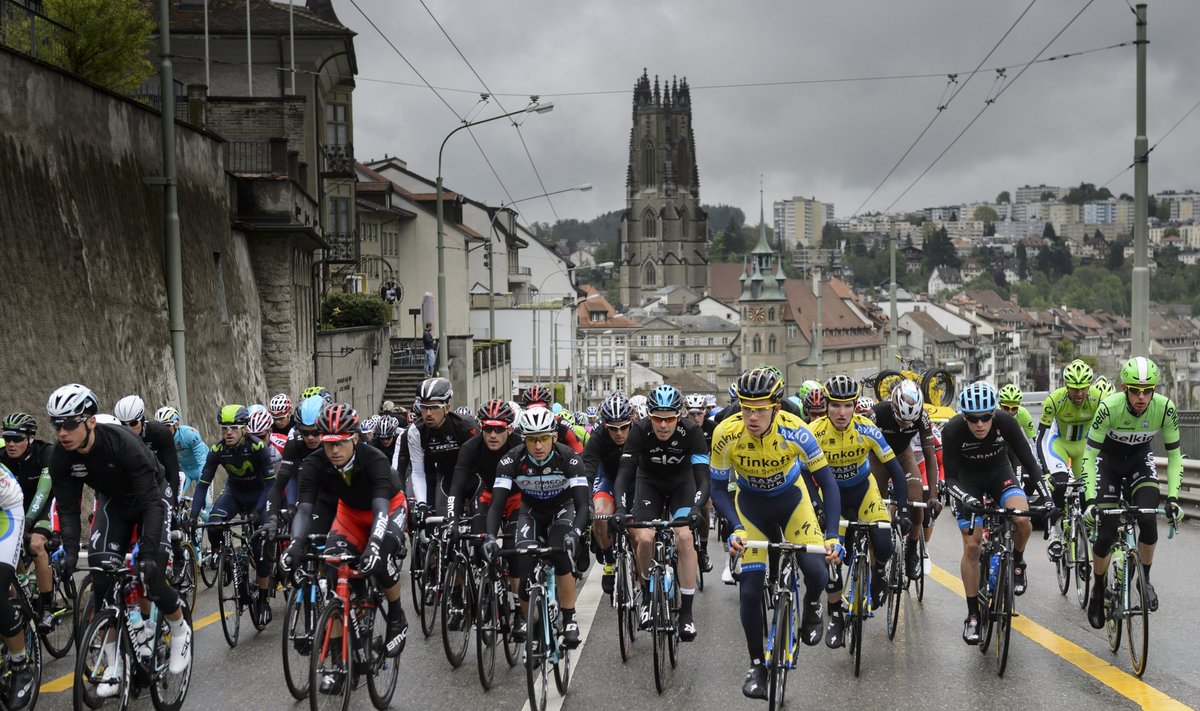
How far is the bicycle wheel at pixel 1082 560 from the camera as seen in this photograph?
1072 cm

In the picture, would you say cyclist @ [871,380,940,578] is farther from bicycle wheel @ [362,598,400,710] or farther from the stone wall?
the stone wall

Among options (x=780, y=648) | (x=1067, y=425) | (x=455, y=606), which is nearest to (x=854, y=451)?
(x=780, y=648)

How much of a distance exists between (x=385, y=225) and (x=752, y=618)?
58.8 m

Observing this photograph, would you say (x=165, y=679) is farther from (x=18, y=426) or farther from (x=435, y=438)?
(x=435, y=438)

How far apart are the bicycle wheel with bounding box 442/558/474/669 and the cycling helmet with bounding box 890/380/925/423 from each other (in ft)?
12.8

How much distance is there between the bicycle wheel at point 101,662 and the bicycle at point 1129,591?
585cm

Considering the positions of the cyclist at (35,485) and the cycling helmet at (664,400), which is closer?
the cyclist at (35,485)

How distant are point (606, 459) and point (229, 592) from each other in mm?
3061

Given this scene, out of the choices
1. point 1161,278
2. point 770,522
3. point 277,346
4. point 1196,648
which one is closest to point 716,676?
point 770,522

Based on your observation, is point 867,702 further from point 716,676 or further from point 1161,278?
point 1161,278

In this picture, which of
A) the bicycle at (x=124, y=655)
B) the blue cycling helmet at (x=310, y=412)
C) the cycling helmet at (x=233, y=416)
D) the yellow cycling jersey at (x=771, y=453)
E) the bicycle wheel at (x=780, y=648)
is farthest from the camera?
the cycling helmet at (x=233, y=416)

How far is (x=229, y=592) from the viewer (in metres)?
10.3

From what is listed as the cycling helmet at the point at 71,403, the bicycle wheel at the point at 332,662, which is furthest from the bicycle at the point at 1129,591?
the cycling helmet at the point at 71,403

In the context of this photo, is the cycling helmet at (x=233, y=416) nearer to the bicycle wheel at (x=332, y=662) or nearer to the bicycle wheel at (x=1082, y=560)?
the bicycle wheel at (x=332, y=662)
